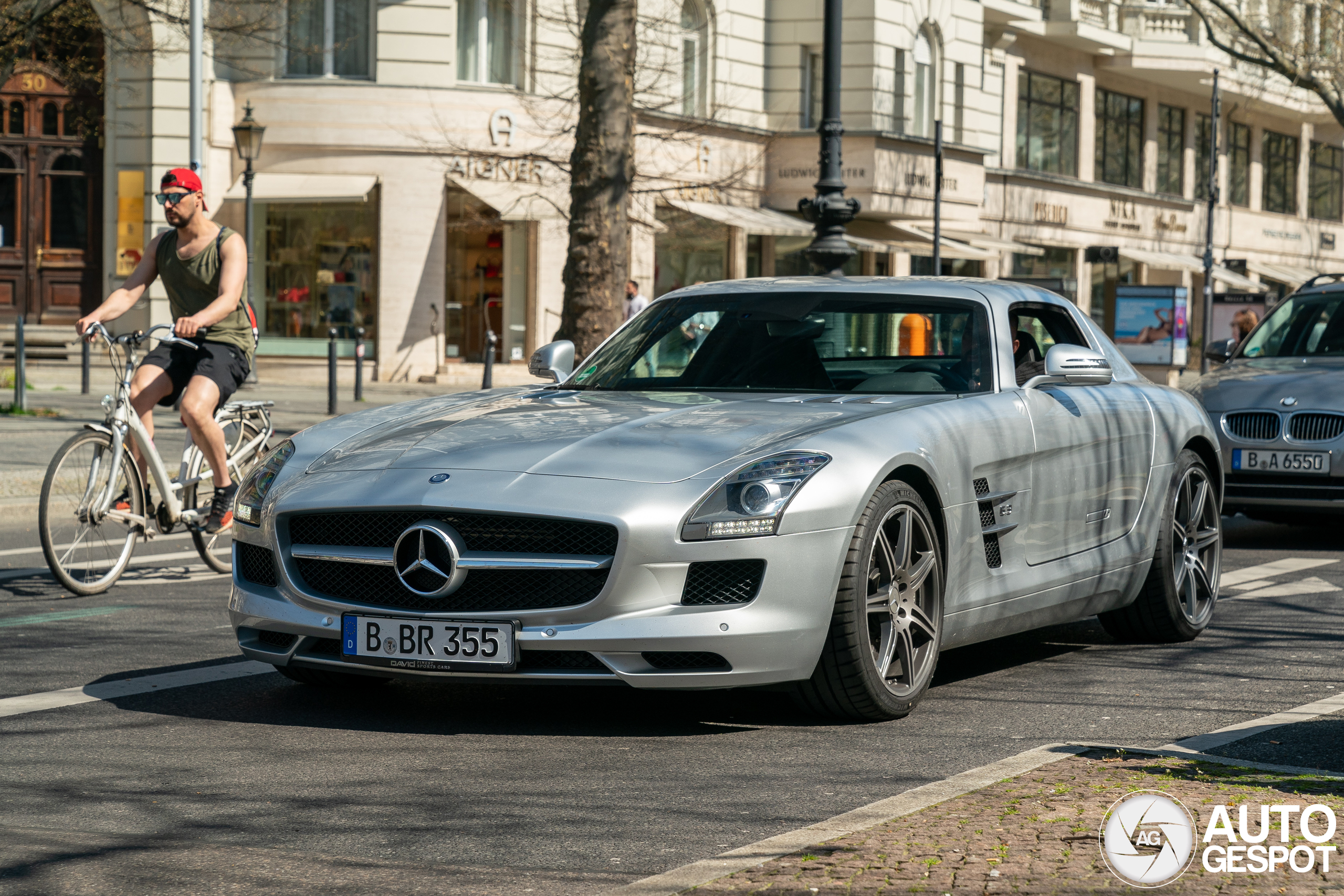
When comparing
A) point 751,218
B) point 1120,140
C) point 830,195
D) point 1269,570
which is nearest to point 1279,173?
point 1120,140

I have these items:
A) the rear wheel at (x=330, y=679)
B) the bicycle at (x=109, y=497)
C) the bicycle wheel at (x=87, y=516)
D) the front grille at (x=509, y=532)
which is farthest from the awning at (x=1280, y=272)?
the front grille at (x=509, y=532)

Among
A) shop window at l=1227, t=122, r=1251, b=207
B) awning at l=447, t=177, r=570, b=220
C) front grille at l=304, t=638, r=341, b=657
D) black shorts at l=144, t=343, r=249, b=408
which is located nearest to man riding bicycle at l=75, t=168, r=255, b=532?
black shorts at l=144, t=343, r=249, b=408

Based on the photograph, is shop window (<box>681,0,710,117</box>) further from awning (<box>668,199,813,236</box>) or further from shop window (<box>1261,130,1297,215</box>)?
shop window (<box>1261,130,1297,215</box>)

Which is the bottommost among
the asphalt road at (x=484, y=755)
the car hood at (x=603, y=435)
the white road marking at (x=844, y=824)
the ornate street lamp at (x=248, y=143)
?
the asphalt road at (x=484, y=755)

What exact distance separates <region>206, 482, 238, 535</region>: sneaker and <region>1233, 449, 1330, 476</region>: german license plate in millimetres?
6098

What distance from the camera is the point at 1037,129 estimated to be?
43406mm

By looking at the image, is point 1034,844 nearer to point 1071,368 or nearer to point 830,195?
point 1071,368

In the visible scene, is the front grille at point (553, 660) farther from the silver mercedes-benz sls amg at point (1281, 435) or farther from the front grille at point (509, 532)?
the silver mercedes-benz sls amg at point (1281, 435)

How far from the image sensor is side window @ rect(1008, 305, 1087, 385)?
736 centimetres

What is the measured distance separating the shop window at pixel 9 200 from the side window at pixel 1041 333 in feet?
84.9

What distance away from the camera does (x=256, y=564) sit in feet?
19.3

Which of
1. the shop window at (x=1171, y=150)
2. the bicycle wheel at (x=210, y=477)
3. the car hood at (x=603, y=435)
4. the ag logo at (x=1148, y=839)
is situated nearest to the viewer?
the ag logo at (x=1148, y=839)

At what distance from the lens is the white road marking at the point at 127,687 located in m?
5.95

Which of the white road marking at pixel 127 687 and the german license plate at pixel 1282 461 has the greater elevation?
the german license plate at pixel 1282 461
